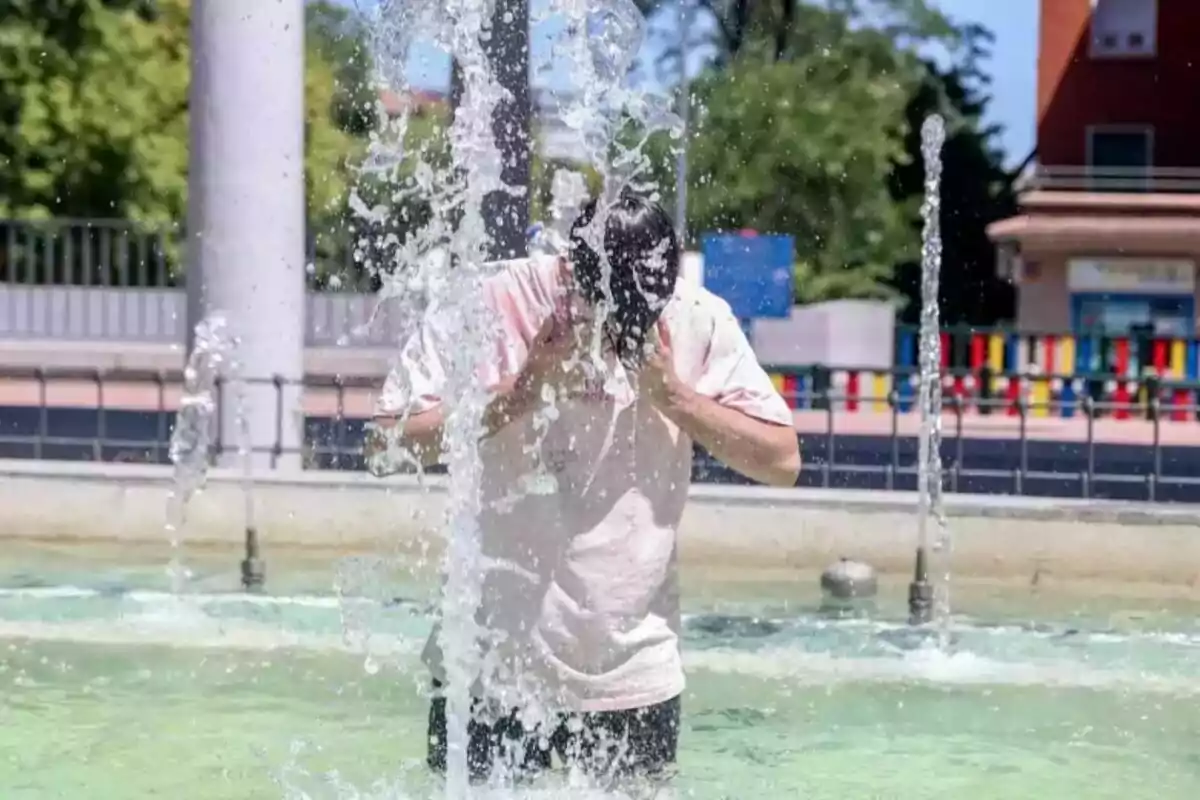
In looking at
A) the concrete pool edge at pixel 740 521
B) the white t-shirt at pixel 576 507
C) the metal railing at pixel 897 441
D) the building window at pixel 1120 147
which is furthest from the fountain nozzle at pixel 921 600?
the building window at pixel 1120 147

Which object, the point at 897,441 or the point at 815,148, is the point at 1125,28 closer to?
the point at 815,148

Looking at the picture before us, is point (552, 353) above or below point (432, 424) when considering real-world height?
above

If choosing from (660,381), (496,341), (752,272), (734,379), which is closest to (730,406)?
(734,379)

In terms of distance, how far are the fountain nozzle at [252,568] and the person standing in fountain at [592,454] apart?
631 cm

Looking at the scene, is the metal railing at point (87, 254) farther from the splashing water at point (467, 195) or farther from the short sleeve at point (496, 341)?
the short sleeve at point (496, 341)

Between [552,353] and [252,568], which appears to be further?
[252,568]

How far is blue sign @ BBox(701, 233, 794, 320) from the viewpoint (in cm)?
1808

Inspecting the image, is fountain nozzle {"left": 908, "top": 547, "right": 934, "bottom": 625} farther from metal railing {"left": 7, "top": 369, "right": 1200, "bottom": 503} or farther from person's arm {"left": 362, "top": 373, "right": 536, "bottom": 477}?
person's arm {"left": 362, "top": 373, "right": 536, "bottom": 477}

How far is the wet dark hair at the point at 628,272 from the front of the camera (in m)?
3.17

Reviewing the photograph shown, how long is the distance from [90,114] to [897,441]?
2005 cm

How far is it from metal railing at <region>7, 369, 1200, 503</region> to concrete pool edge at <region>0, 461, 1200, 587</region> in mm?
1020

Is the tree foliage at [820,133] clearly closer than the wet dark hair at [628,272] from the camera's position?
No

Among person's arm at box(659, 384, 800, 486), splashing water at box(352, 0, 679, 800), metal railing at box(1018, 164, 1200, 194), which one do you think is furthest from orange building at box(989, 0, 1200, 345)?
person's arm at box(659, 384, 800, 486)

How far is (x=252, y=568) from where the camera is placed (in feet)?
31.1
